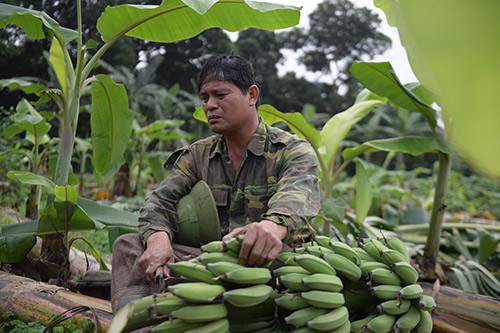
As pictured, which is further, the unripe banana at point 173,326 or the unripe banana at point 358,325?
the unripe banana at point 358,325

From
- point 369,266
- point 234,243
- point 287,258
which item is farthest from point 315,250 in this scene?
point 234,243

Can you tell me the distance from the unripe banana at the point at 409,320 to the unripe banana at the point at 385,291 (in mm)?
80

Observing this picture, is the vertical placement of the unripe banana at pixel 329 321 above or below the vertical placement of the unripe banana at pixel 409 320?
above

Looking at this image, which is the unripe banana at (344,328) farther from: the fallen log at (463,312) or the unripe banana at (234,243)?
the fallen log at (463,312)

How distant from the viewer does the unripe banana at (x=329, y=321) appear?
1.29 m

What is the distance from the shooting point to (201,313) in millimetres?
1230

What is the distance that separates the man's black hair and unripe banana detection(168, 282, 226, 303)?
4.02ft

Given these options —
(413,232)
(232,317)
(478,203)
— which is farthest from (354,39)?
(232,317)

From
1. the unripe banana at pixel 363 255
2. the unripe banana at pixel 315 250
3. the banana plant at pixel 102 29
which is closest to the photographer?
the unripe banana at pixel 315 250


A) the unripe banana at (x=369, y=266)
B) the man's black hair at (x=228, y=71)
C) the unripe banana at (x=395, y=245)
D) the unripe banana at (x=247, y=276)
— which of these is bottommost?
the unripe banana at (x=395, y=245)

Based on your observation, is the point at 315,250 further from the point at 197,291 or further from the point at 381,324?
the point at 197,291

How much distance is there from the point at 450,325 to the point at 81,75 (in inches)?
105

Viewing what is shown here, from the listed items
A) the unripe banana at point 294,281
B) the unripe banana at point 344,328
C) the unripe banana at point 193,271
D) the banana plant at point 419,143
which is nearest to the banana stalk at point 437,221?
the banana plant at point 419,143

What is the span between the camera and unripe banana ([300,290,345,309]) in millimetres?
1344
